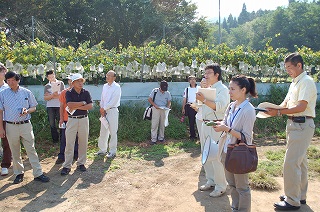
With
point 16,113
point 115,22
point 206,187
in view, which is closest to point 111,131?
point 16,113

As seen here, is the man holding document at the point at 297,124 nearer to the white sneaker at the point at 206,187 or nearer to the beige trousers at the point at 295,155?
the beige trousers at the point at 295,155

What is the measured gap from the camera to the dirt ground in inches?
160

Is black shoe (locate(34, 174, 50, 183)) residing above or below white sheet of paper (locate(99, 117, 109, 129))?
below

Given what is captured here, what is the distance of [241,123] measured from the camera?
3219 mm

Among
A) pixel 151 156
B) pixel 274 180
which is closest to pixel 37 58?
pixel 151 156

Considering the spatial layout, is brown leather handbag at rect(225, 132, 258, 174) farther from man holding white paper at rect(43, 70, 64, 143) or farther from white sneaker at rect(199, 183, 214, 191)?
man holding white paper at rect(43, 70, 64, 143)

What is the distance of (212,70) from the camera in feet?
13.5

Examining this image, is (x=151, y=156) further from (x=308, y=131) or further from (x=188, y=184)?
(x=308, y=131)

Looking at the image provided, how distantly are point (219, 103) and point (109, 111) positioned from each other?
9.54 feet

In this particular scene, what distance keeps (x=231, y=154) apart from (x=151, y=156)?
3502 mm

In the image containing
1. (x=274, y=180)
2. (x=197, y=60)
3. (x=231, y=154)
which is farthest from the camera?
(x=197, y=60)

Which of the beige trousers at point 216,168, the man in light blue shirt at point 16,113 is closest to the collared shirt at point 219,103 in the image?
the beige trousers at point 216,168

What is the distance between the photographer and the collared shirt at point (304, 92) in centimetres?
361

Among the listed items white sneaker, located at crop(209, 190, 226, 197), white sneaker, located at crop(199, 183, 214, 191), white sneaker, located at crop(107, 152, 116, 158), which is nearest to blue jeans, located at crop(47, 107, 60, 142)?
white sneaker, located at crop(107, 152, 116, 158)
